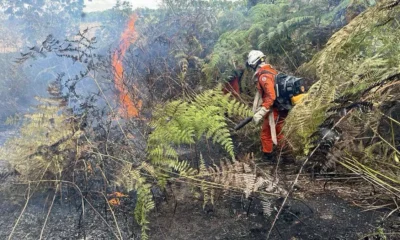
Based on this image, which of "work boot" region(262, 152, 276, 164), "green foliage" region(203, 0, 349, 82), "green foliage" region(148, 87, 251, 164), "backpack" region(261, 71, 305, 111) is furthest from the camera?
"green foliage" region(203, 0, 349, 82)

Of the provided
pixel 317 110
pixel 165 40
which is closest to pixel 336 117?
pixel 317 110

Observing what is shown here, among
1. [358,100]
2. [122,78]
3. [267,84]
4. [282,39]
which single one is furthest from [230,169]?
[282,39]

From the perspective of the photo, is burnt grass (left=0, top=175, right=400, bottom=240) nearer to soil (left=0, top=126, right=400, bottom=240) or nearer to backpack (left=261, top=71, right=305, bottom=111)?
soil (left=0, top=126, right=400, bottom=240)

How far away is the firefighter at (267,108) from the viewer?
163 inches

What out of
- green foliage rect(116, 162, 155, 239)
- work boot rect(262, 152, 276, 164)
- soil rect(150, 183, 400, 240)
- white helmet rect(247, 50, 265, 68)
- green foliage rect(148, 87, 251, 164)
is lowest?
soil rect(150, 183, 400, 240)

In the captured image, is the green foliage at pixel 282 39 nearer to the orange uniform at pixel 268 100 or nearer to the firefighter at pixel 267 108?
the firefighter at pixel 267 108

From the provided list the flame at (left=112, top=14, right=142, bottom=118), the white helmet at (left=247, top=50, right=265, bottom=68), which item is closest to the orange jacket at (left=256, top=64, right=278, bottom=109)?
the white helmet at (left=247, top=50, right=265, bottom=68)

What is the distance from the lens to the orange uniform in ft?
13.5

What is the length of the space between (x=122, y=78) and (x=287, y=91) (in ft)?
7.35

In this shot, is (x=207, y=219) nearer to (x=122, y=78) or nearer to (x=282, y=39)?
(x=122, y=78)

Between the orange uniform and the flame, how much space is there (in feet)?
5.76

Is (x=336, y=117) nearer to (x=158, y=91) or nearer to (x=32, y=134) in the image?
(x=32, y=134)

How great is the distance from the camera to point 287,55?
18.7 feet

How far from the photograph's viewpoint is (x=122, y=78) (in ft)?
15.5
